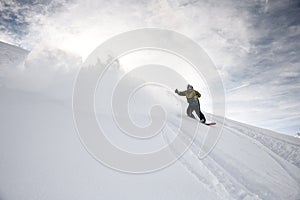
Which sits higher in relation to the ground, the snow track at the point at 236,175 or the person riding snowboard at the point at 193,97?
the person riding snowboard at the point at 193,97

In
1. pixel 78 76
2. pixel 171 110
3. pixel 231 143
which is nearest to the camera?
pixel 231 143

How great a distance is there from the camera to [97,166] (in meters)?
6.91

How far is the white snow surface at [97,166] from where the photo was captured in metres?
5.75

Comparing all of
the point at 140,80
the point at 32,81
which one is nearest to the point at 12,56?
the point at 32,81

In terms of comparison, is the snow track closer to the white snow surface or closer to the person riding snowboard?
the white snow surface

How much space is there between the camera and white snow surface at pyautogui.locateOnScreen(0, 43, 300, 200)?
575 centimetres

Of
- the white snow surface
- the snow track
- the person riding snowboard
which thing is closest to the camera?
the white snow surface

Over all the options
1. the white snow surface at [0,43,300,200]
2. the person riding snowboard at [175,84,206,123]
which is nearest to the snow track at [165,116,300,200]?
the white snow surface at [0,43,300,200]

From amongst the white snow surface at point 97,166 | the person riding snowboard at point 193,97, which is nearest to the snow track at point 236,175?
the white snow surface at point 97,166

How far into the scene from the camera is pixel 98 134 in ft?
30.4

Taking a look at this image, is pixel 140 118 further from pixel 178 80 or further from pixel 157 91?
pixel 157 91

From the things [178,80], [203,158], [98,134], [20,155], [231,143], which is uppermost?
[178,80]

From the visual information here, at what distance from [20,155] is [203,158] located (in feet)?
24.5

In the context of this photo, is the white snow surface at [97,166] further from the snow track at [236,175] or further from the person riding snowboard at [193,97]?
the person riding snowboard at [193,97]
